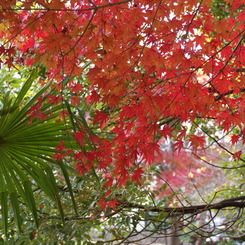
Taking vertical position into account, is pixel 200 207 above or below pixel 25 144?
below

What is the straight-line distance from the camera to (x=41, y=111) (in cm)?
172

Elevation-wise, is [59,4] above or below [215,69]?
above

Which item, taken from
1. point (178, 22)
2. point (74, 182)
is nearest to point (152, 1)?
point (178, 22)

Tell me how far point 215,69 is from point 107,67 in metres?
0.46

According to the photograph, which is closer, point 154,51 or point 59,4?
point 59,4

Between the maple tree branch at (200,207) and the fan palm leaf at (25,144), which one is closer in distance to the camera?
the fan palm leaf at (25,144)

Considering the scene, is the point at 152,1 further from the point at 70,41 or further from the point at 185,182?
the point at 185,182

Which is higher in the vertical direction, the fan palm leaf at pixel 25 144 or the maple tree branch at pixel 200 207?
the fan palm leaf at pixel 25 144

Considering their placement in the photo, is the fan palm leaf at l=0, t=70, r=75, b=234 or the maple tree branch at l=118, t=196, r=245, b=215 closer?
the fan palm leaf at l=0, t=70, r=75, b=234

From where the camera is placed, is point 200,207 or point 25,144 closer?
point 25,144

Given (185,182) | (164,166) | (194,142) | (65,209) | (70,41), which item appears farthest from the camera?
(164,166)

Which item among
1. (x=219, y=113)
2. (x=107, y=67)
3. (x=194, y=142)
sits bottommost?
(x=194, y=142)

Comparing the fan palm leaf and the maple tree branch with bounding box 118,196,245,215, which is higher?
the fan palm leaf

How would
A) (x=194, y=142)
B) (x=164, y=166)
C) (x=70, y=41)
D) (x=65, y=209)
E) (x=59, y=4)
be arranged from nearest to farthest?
(x=59, y=4) → (x=70, y=41) → (x=194, y=142) → (x=65, y=209) → (x=164, y=166)
